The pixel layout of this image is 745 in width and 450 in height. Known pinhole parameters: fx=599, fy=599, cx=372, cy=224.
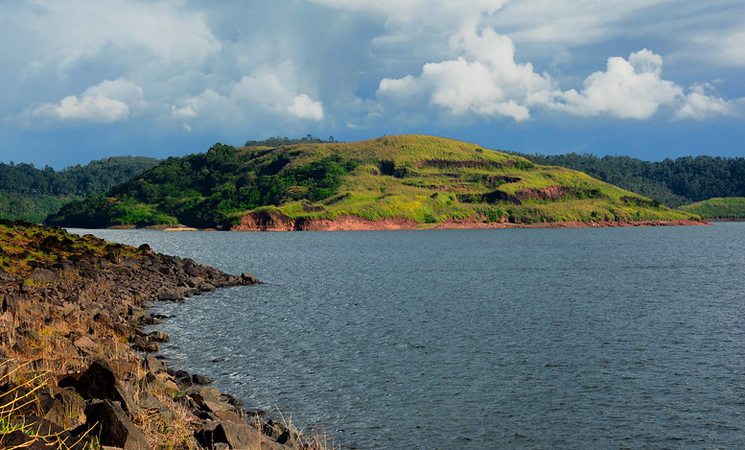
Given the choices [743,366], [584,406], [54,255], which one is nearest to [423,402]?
[584,406]

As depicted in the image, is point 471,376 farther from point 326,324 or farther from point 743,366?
point 326,324

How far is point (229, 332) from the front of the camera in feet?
109

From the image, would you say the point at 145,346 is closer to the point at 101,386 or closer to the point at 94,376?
the point at 94,376

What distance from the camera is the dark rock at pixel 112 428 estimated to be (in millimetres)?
10531

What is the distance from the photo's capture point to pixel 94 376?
13930mm

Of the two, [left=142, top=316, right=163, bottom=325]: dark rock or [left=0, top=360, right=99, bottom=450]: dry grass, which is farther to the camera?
[left=142, top=316, right=163, bottom=325]: dark rock

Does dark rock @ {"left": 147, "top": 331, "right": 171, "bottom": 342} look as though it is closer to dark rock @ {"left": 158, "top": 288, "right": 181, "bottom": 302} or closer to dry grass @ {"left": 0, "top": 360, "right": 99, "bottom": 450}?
dark rock @ {"left": 158, "top": 288, "right": 181, "bottom": 302}

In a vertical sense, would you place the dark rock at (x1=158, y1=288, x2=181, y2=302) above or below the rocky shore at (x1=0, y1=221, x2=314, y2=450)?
below

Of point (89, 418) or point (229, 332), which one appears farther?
point (229, 332)

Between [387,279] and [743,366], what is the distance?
40.7m

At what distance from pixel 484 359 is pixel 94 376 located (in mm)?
17011

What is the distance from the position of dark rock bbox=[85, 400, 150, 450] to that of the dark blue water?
26.3 ft

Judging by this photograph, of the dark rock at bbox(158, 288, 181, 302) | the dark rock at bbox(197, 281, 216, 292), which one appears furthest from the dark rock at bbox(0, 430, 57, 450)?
the dark rock at bbox(197, 281, 216, 292)

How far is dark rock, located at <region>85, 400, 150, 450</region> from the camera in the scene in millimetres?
10531
